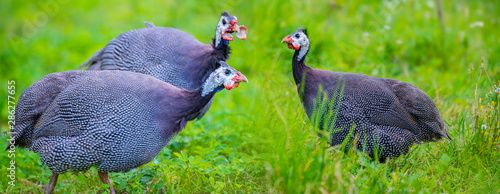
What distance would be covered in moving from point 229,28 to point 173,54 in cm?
60

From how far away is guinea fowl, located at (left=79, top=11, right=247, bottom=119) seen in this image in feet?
14.9

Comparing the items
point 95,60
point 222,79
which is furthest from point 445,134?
point 95,60

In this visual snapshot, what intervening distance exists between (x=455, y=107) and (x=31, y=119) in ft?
12.5

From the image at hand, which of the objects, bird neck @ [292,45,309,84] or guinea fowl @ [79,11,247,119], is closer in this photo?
bird neck @ [292,45,309,84]

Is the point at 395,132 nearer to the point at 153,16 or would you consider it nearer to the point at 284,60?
the point at 284,60

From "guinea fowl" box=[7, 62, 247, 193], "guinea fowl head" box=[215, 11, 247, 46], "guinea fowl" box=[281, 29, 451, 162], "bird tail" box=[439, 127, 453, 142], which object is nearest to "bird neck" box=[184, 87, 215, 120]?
"guinea fowl" box=[7, 62, 247, 193]

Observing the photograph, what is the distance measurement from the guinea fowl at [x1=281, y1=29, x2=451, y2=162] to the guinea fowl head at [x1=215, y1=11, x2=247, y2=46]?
790 millimetres

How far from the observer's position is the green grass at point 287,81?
11.4ft

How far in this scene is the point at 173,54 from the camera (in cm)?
463

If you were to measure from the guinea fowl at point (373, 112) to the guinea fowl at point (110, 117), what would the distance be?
0.74m

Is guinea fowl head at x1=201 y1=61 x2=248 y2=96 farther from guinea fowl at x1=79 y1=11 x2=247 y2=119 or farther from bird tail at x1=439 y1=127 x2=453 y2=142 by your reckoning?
bird tail at x1=439 y1=127 x2=453 y2=142

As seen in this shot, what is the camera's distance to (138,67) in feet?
15.2

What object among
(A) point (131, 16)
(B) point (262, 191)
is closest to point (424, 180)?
(B) point (262, 191)

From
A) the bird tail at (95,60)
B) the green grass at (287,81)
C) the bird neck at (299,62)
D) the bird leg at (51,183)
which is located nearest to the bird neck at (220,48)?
the green grass at (287,81)
